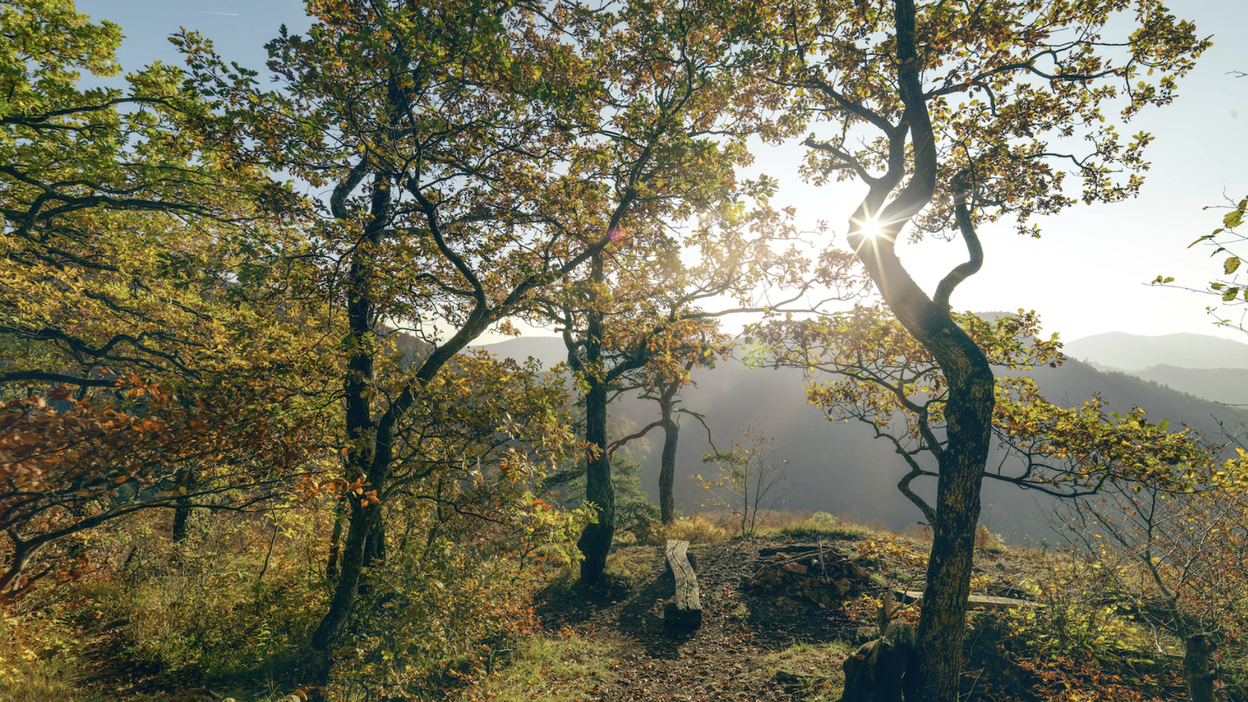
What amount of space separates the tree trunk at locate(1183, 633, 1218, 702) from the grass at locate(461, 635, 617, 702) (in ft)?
24.1

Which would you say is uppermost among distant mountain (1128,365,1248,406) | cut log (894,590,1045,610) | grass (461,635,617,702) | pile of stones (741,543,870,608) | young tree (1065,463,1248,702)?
distant mountain (1128,365,1248,406)

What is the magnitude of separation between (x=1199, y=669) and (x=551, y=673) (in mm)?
8281

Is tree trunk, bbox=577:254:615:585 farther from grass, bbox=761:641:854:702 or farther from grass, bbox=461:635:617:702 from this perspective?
grass, bbox=761:641:854:702

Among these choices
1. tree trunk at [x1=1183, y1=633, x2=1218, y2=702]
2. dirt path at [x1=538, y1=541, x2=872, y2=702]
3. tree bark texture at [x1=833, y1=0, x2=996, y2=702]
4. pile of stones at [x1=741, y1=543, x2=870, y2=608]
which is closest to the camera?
tree trunk at [x1=1183, y1=633, x2=1218, y2=702]

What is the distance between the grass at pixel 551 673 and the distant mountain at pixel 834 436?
119 ft

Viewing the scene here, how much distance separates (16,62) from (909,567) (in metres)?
19.1

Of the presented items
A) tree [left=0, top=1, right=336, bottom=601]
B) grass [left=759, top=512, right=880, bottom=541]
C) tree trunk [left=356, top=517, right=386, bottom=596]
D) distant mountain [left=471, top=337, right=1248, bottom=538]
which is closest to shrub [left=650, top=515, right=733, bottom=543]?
grass [left=759, top=512, right=880, bottom=541]

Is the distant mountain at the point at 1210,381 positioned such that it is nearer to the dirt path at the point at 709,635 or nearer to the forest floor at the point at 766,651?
the forest floor at the point at 766,651

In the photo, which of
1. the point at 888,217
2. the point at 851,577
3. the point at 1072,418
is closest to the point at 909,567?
the point at 851,577

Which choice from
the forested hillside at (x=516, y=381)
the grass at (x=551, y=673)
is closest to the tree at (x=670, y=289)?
the forested hillside at (x=516, y=381)

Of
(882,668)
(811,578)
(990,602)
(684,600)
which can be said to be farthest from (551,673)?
(990,602)

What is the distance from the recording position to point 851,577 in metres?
9.65

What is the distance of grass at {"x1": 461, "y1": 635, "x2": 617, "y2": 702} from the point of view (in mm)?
6254

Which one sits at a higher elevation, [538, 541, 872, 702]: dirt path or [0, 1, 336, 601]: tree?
[0, 1, 336, 601]: tree
